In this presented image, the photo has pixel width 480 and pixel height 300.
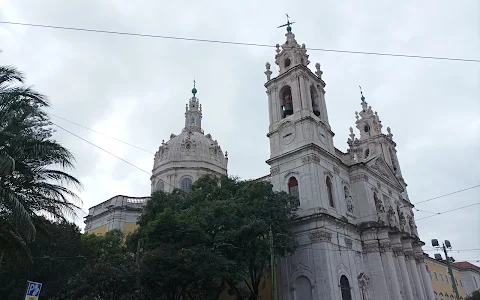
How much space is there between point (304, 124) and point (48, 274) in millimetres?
18759

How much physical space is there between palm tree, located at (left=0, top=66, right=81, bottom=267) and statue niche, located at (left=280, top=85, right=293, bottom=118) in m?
19.8

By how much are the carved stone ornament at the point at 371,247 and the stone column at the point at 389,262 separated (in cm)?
44

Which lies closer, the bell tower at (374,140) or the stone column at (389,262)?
the stone column at (389,262)

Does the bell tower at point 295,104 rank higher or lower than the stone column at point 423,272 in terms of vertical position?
higher

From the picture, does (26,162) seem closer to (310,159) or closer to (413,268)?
(310,159)

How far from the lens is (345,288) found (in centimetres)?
2455

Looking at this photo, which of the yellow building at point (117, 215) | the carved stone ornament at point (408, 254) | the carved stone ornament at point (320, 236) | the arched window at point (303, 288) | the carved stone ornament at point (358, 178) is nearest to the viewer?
the arched window at point (303, 288)

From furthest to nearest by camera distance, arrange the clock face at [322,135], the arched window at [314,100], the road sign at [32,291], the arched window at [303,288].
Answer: the arched window at [314,100]
the clock face at [322,135]
the arched window at [303,288]
the road sign at [32,291]

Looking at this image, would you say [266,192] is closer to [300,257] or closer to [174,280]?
[300,257]

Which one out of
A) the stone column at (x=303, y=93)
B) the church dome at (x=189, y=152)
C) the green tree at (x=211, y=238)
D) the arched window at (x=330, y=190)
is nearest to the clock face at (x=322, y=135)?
the stone column at (x=303, y=93)

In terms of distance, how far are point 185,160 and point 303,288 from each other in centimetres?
2187

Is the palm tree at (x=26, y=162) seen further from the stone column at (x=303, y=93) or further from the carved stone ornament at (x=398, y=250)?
the carved stone ornament at (x=398, y=250)

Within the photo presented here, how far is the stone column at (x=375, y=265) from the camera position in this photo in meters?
26.5

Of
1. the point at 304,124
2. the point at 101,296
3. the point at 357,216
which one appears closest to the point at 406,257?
the point at 357,216
